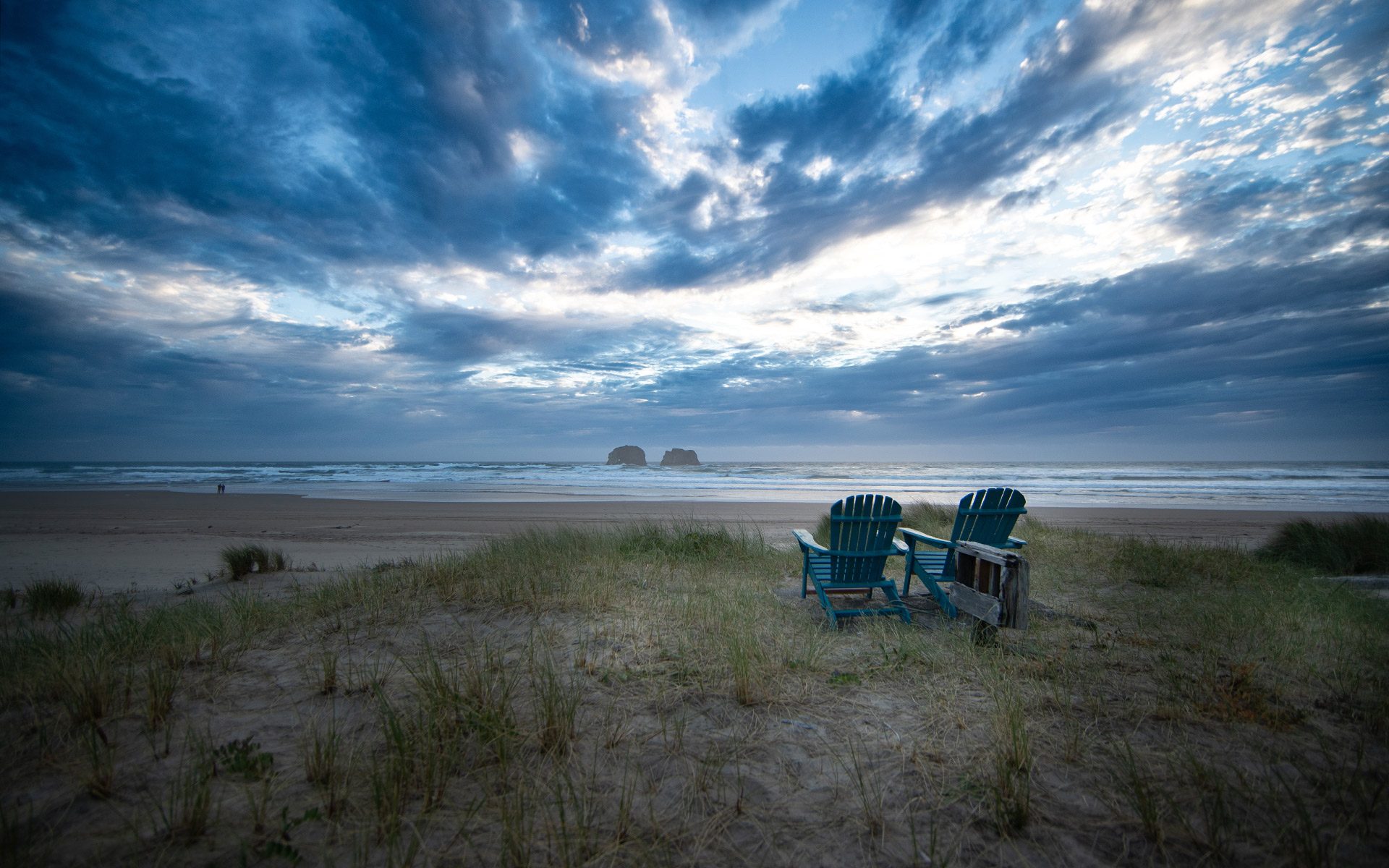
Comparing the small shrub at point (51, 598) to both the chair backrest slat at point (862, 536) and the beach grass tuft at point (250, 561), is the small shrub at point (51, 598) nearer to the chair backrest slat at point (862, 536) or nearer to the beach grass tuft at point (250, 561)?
the beach grass tuft at point (250, 561)

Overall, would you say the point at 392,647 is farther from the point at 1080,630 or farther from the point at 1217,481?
the point at 1217,481

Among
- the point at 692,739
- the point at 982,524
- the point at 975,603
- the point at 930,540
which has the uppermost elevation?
the point at 982,524

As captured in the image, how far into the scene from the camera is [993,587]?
3.82 meters

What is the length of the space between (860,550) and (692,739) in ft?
9.54

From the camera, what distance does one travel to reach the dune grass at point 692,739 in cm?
195

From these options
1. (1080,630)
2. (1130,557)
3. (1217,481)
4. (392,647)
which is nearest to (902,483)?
(1217,481)

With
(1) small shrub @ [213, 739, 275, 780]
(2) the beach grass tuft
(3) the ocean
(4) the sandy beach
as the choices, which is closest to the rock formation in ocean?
(3) the ocean

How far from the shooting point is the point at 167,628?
3.88 m

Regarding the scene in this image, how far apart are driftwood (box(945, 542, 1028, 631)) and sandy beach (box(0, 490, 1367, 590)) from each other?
17.8 ft

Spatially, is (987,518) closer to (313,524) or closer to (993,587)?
(993,587)

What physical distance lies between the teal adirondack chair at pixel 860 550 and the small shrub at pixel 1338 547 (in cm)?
622

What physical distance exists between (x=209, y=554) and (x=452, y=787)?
987 cm

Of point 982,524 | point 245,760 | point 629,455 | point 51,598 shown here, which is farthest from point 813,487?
point 629,455

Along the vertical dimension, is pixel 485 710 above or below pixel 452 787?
above
